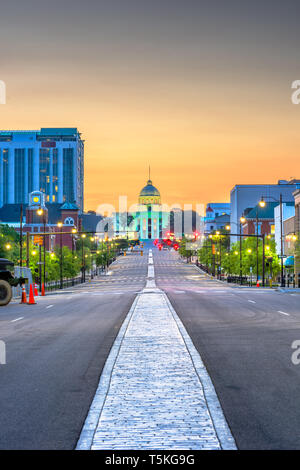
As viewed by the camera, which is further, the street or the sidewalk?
the street

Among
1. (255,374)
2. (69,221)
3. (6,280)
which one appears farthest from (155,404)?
(69,221)

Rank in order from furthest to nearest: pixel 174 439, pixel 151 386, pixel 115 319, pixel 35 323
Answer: pixel 115 319, pixel 35 323, pixel 151 386, pixel 174 439

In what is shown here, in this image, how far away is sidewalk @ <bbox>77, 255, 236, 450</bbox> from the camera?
7.28 meters

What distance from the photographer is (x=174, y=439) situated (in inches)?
286

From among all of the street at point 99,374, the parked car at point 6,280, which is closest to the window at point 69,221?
the parked car at point 6,280

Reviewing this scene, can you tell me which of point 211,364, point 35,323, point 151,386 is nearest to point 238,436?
point 151,386

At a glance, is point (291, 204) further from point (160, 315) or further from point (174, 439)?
point (174, 439)

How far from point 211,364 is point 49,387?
3.85 metres

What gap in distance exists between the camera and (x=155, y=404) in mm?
9086

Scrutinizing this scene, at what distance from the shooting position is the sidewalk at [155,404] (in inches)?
287

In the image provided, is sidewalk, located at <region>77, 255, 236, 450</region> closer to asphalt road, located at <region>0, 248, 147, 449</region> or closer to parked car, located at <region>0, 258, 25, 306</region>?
asphalt road, located at <region>0, 248, 147, 449</region>

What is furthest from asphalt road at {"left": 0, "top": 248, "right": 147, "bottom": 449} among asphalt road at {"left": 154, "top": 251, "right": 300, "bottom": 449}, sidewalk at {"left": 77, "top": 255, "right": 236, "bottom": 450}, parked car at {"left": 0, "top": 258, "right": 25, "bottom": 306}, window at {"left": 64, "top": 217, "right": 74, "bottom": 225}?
window at {"left": 64, "top": 217, "right": 74, "bottom": 225}

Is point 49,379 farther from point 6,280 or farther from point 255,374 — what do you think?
point 6,280
